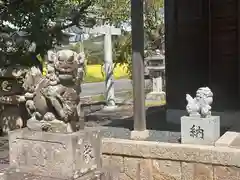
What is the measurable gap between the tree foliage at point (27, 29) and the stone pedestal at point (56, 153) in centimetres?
296

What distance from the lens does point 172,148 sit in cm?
586

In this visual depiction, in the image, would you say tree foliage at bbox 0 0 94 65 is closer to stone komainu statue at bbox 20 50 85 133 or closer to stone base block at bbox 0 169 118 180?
stone komainu statue at bbox 20 50 85 133

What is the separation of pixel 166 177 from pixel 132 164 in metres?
0.50

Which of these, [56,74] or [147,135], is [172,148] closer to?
[147,135]

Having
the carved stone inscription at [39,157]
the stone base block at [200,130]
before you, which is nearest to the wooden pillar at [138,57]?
the stone base block at [200,130]

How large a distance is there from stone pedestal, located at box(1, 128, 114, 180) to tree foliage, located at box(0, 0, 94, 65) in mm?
2959

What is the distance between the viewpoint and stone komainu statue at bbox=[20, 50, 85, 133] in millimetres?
4391

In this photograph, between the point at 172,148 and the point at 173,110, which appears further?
the point at 173,110

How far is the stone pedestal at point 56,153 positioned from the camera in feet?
14.3

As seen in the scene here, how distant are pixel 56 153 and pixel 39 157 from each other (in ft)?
0.69

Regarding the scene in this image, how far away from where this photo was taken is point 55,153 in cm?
439

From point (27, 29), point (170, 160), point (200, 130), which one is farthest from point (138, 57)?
point (27, 29)

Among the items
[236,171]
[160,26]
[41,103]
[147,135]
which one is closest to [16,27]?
[147,135]

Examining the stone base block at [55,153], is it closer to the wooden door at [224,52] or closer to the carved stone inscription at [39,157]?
the carved stone inscription at [39,157]
